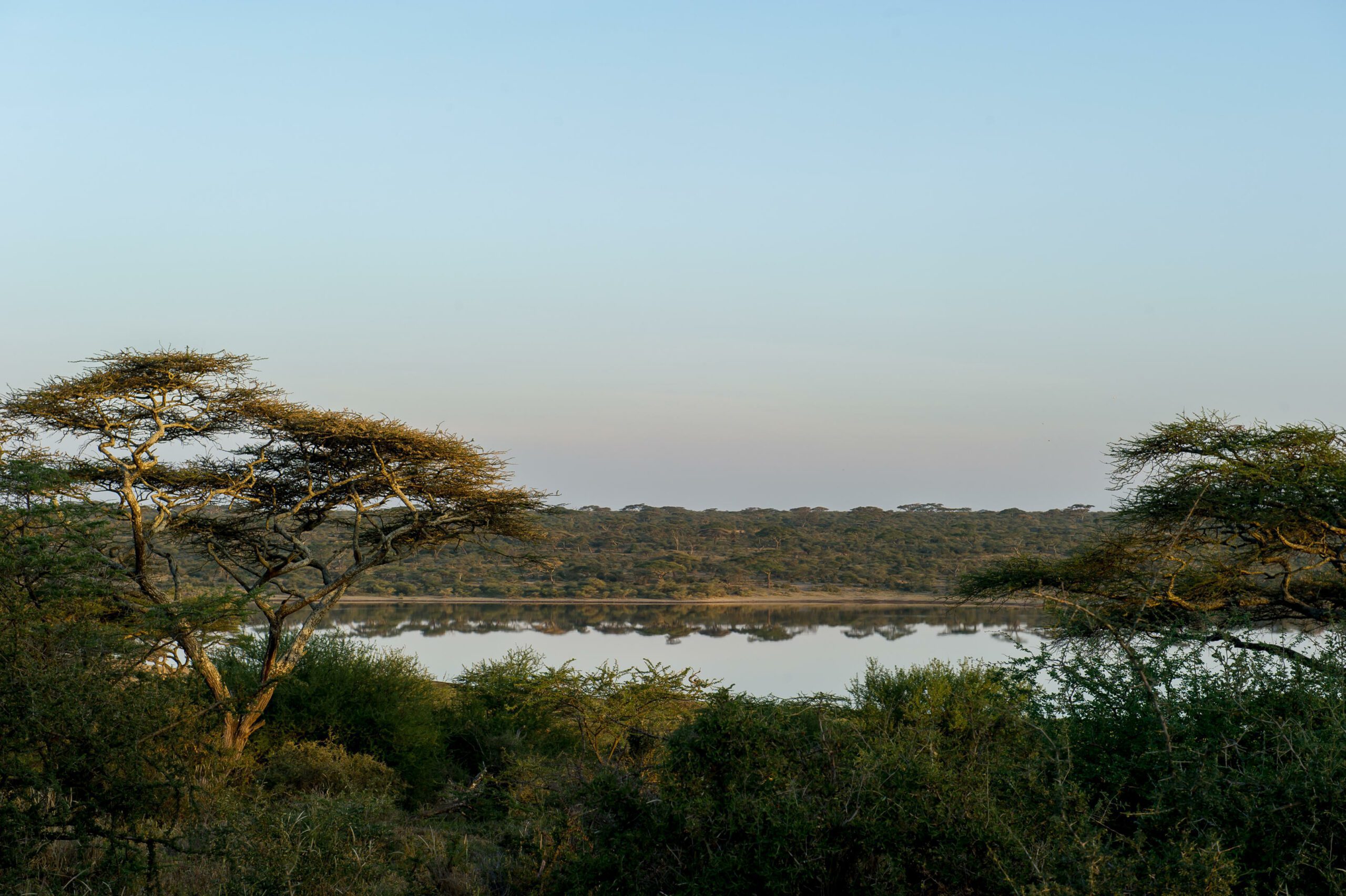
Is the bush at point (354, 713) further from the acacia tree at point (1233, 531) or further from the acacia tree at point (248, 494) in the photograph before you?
the acacia tree at point (1233, 531)

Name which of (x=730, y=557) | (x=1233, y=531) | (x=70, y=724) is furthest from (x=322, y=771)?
(x=730, y=557)

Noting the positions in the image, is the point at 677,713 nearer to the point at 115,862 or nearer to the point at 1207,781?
the point at 115,862

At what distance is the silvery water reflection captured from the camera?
25.8 metres

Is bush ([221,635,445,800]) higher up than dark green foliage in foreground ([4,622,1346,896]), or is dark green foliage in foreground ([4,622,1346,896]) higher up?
dark green foliage in foreground ([4,622,1346,896])

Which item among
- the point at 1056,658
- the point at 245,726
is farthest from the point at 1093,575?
the point at 245,726

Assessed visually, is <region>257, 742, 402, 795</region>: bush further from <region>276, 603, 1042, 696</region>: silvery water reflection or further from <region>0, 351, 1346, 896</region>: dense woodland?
<region>276, 603, 1042, 696</region>: silvery water reflection

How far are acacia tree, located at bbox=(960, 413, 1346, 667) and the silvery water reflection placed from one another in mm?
5248

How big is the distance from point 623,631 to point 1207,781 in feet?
118

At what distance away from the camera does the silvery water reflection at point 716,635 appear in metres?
25.8

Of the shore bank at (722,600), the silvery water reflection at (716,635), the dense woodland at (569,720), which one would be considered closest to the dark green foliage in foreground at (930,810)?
the dense woodland at (569,720)

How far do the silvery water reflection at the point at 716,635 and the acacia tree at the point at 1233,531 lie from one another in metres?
5.25

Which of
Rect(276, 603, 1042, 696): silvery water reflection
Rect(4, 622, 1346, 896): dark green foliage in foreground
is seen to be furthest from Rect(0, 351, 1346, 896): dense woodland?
Rect(276, 603, 1042, 696): silvery water reflection

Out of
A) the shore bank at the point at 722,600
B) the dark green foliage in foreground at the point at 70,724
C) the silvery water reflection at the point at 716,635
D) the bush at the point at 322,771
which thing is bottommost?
the shore bank at the point at 722,600

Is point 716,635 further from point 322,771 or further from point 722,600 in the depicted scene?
point 322,771
